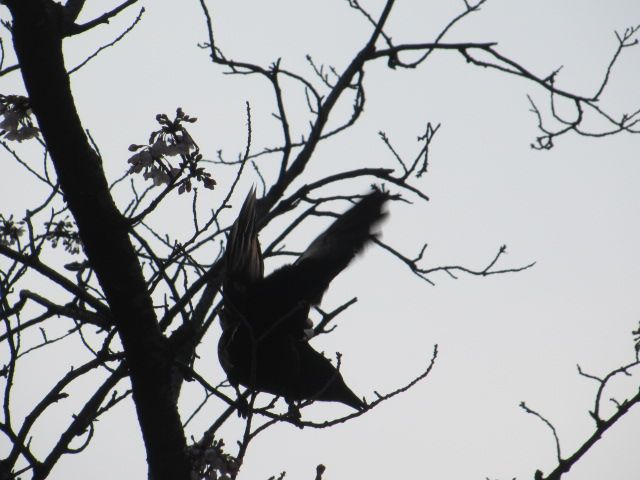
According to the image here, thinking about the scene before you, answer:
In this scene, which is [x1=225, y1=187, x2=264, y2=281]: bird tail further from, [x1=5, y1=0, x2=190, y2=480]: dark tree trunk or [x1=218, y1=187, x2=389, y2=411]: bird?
[x1=5, y1=0, x2=190, y2=480]: dark tree trunk

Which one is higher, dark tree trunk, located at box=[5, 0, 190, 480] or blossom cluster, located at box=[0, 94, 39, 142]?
blossom cluster, located at box=[0, 94, 39, 142]

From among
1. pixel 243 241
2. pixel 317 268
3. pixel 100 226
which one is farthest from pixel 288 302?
pixel 100 226

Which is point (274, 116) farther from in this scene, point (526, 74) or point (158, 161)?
point (526, 74)

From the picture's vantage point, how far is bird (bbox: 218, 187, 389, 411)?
12.3 feet

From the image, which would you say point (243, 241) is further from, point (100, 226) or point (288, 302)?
point (100, 226)

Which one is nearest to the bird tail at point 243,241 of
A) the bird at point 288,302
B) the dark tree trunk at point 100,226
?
the bird at point 288,302

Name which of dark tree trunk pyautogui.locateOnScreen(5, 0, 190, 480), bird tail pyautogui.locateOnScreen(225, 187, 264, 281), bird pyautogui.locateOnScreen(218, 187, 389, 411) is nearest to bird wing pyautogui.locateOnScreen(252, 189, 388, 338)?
bird pyautogui.locateOnScreen(218, 187, 389, 411)

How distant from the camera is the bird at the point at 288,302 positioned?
148 inches

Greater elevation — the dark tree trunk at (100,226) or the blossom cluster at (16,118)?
the blossom cluster at (16,118)

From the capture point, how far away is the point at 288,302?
3.80m

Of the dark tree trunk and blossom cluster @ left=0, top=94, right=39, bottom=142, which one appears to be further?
blossom cluster @ left=0, top=94, right=39, bottom=142

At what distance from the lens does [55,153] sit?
2660 millimetres

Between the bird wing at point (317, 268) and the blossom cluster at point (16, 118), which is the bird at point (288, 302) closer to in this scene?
the bird wing at point (317, 268)

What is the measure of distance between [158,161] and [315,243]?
1253 mm
